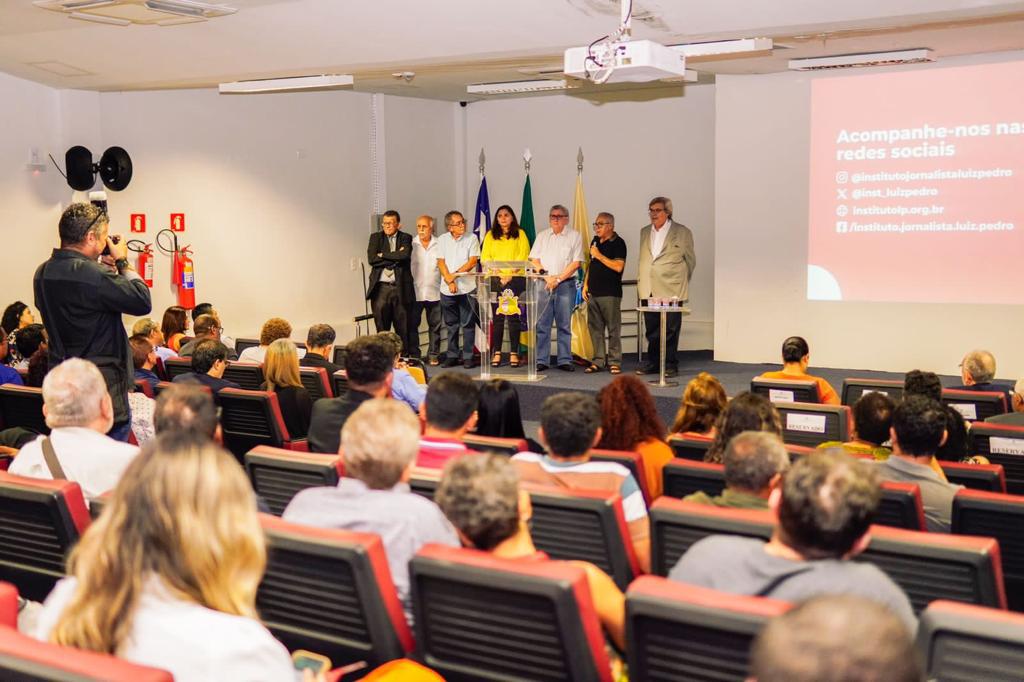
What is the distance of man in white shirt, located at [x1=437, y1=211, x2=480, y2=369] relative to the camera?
9359 mm

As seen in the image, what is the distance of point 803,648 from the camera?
103 centimetres

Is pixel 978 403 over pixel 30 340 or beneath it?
beneath

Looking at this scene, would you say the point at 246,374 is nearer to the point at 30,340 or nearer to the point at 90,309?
the point at 30,340

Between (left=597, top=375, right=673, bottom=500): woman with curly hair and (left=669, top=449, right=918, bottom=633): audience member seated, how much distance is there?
5.36 ft

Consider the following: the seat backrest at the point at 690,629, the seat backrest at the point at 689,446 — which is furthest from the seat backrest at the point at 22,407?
the seat backrest at the point at 690,629

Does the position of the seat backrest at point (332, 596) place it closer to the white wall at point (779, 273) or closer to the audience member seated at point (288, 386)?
the audience member seated at point (288, 386)

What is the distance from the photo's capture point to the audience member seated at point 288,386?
5137 millimetres

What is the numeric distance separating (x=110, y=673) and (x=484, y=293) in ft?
22.7

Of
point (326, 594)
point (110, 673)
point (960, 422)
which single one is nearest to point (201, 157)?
point (960, 422)

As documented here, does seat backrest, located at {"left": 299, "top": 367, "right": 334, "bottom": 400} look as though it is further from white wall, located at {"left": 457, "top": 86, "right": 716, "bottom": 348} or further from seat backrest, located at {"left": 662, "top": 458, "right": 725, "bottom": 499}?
white wall, located at {"left": 457, "top": 86, "right": 716, "bottom": 348}

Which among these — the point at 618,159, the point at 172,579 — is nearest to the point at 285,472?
the point at 172,579

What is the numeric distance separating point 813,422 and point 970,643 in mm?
2986

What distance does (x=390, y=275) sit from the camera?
9.59 metres

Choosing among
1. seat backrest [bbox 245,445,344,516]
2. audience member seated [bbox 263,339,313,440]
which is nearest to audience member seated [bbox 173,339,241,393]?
audience member seated [bbox 263,339,313,440]
